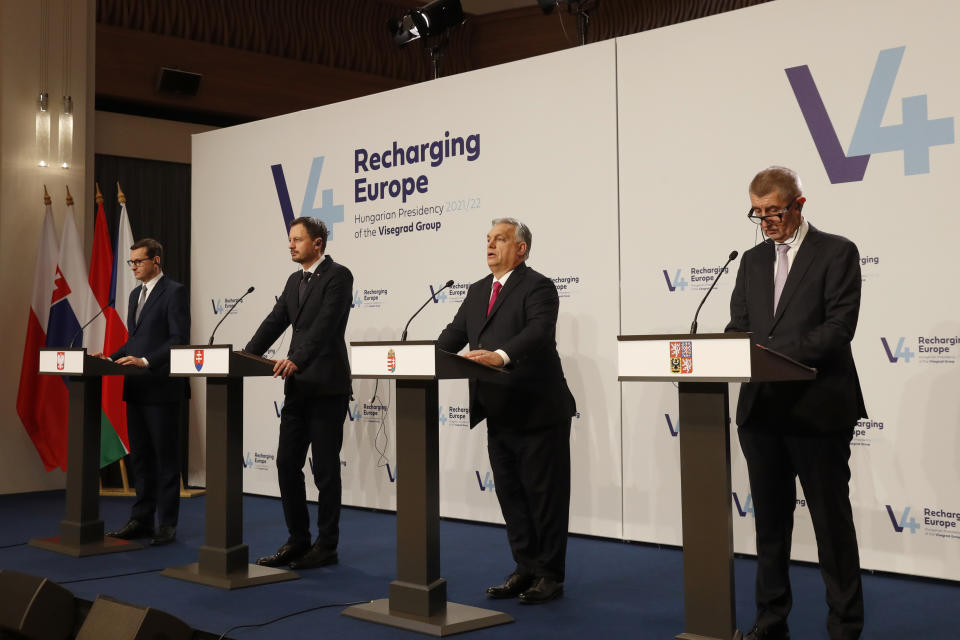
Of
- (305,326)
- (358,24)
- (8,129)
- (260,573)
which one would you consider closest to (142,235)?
(8,129)

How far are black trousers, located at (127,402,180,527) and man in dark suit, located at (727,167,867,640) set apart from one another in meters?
3.25

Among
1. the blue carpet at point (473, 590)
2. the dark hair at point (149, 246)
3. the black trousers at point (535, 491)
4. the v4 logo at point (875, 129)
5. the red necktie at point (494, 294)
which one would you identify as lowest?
the blue carpet at point (473, 590)

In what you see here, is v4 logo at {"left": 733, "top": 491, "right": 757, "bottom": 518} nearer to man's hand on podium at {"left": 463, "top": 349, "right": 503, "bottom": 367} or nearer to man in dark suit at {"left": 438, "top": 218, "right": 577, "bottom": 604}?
man in dark suit at {"left": 438, "top": 218, "right": 577, "bottom": 604}

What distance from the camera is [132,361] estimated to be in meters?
4.75

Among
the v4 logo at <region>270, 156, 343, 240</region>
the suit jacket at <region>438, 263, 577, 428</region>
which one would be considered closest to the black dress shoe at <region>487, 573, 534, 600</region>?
the suit jacket at <region>438, 263, 577, 428</region>

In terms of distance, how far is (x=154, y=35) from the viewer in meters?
7.58

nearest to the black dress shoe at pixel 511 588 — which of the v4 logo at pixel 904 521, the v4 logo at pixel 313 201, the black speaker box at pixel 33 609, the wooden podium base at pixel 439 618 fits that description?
the wooden podium base at pixel 439 618

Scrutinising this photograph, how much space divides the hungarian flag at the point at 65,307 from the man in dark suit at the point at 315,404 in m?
2.92

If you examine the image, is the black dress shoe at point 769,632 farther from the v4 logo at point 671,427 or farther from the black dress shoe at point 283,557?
the black dress shoe at point 283,557

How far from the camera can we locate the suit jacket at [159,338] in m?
4.96

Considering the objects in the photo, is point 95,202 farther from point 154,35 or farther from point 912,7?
point 912,7

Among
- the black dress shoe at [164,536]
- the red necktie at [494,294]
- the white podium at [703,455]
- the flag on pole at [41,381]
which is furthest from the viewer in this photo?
the flag on pole at [41,381]

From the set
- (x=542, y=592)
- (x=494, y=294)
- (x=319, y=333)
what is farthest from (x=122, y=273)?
(x=542, y=592)

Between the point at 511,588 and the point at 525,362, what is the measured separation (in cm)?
91
